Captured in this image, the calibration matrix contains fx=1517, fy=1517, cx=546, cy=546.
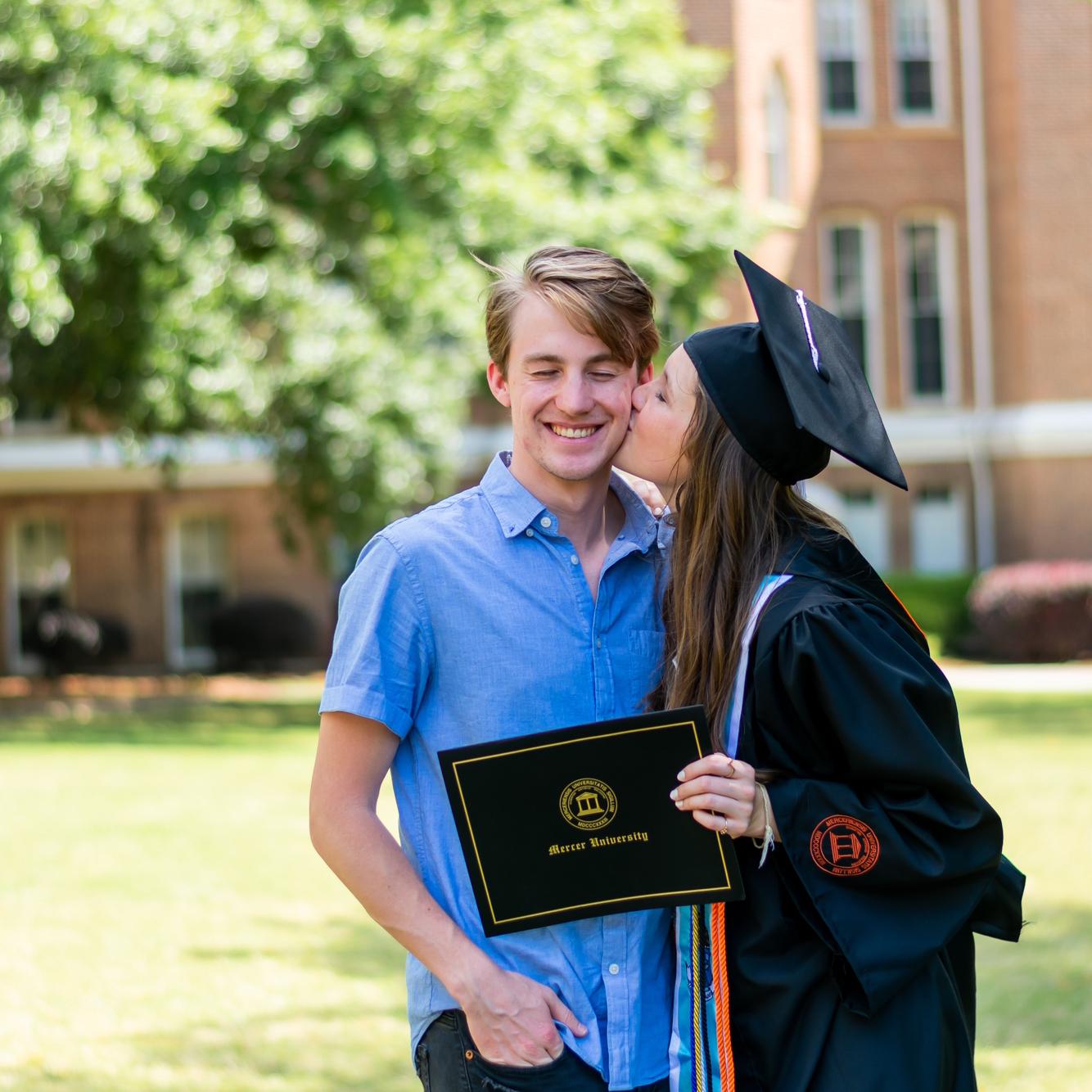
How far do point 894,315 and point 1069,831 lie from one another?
1903 centimetres

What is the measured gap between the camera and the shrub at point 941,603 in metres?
24.8

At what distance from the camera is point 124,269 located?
14.4 meters

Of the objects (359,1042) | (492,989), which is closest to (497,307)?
(492,989)

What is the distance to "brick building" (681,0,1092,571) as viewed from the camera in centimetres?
2577

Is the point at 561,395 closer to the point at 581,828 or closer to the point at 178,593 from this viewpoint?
the point at 581,828

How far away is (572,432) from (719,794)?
72 centimetres

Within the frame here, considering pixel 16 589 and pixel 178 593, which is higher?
pixel 16 589

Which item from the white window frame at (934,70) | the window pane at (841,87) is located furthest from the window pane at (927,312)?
the window pane at (841,87)

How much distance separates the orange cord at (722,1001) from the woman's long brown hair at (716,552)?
30cm

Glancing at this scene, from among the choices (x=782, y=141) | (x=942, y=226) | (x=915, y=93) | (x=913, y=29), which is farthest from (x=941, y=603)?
(x=913, y=29)

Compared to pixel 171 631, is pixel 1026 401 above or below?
above

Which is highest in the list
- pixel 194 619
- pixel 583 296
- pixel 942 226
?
pixel 942 226

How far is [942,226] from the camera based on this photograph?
89.6ft

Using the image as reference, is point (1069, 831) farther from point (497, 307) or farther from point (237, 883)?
point (497, 307)
